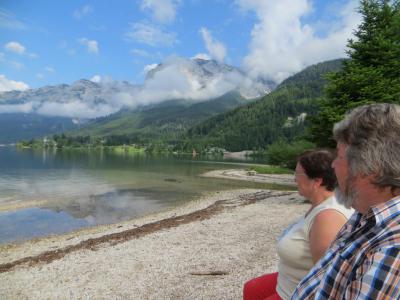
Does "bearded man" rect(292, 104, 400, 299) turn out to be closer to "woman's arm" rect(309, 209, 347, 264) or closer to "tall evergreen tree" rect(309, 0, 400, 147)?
"woman's arm" rect(309, 209, 347, 264)

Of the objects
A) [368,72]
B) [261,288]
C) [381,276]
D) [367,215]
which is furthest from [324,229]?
[368,72]

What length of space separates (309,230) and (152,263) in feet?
30.2

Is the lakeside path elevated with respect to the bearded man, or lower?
lower

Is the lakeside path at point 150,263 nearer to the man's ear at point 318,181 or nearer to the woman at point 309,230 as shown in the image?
the woman at point 309,230

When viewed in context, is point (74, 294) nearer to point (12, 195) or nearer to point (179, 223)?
point (179, 223)

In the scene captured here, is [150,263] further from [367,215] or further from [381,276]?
[381,276]

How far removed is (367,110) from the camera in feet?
7.38

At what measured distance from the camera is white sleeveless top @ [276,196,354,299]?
12.7ft

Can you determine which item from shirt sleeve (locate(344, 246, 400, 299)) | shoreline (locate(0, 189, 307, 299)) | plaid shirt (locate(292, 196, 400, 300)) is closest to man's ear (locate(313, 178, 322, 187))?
plaid shirt (locate(292, 196, 400, 300))

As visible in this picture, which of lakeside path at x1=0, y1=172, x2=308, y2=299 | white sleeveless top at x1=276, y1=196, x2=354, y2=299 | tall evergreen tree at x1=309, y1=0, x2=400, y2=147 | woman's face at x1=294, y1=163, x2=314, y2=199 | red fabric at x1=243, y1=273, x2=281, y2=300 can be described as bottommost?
lakeside path at x1=0, y1=172, x2=308, y2=299

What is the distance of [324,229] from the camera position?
3.48 m

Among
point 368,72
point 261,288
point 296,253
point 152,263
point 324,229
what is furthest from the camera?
point 368,72

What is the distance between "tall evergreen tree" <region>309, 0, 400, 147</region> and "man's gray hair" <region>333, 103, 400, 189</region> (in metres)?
19.2

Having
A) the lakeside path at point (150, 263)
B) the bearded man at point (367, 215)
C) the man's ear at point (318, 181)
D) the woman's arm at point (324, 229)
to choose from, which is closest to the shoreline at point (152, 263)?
the lakeside path at point (150, 263)
